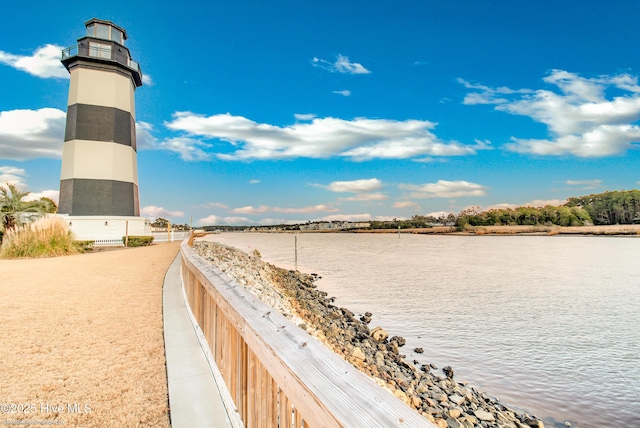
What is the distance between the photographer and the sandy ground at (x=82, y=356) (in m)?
2.81

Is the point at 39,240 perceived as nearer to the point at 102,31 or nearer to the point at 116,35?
the point at 102,31

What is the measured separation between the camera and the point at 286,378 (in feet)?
4.77

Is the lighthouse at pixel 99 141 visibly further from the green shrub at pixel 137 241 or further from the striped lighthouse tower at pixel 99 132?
the green shrub at pixel 137 241

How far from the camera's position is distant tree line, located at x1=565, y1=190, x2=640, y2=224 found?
190 ft

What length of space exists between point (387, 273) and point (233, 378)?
713 inches

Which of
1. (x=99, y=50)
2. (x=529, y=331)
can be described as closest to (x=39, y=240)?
(x=99, y=50)

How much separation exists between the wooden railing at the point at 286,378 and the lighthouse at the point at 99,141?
75.0ft

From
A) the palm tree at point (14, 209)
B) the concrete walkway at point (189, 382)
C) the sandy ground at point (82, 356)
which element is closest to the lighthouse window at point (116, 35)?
the palm tree at point (14, 209)

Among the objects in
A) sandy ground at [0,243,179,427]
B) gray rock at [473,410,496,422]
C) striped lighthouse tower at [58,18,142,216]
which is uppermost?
striped lighthouse tower at [58,18,142,216]

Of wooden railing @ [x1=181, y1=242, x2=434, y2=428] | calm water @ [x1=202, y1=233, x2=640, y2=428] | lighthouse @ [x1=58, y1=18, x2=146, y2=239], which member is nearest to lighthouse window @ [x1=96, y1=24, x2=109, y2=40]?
lighthouse @ [x1=58, y1=18, x2=146, y2=239]

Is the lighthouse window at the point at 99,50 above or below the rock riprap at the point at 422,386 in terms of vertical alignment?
above

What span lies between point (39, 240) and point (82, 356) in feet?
47.0

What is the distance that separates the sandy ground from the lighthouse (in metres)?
15.6

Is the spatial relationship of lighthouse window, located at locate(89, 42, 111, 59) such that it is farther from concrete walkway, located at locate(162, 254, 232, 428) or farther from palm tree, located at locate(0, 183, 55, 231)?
concrete walkway, located at locate(162, 254, 232, 428)
